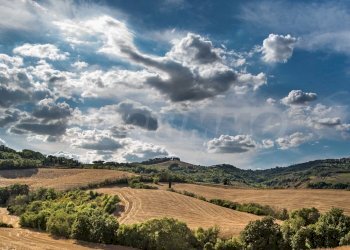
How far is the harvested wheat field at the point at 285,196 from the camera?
5477 inches

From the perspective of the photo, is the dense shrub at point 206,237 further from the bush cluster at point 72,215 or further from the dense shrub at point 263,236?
the bush cluster at point 72,215

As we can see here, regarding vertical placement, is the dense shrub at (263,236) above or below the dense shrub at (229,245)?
above

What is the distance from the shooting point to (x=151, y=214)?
12488 centimetres

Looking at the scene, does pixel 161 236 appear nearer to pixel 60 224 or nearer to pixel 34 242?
pixel 34 242

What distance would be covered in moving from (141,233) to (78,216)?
18.2 m

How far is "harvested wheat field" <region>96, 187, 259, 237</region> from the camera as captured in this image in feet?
386

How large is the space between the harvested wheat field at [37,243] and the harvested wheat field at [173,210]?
1046 inches

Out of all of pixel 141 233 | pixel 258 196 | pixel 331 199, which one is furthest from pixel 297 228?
pixel 258 196

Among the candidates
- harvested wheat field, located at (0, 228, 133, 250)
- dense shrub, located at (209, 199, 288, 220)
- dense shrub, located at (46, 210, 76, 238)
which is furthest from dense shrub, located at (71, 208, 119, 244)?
dense shrub, located at (209, 199, 288, 220)

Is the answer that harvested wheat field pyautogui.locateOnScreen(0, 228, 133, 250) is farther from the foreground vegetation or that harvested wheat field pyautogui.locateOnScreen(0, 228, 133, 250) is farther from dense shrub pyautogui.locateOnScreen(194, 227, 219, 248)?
dense shrub pyautogui.locateOnScreen(194, 227, 219, 248)

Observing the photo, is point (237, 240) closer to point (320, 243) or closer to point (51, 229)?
point (320, 243)

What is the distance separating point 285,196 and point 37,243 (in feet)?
315

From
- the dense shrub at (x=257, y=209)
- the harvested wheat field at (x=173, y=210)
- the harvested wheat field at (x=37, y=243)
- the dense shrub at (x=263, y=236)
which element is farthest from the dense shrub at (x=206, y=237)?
the dense shrub at (x=257, y=209)

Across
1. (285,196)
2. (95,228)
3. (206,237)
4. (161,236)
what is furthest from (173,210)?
(161,236)
